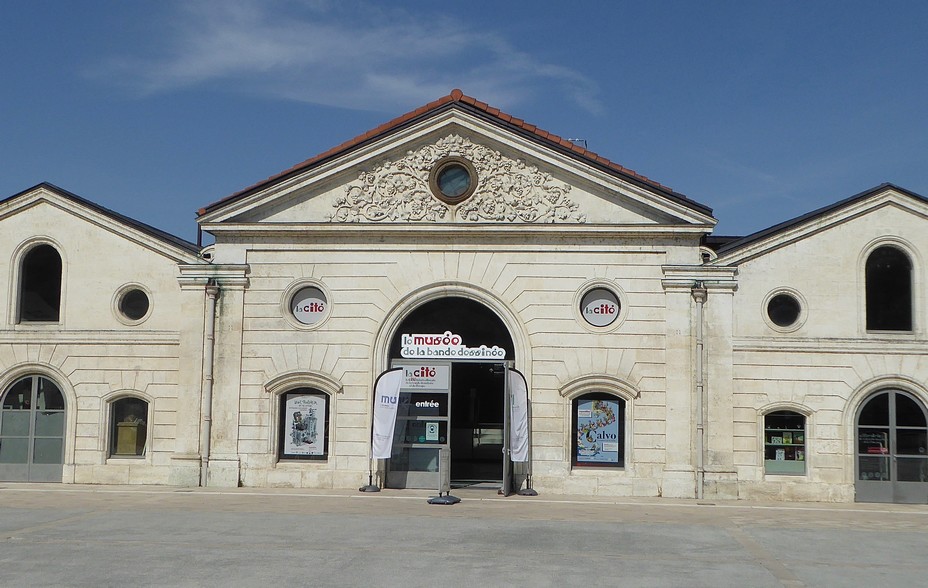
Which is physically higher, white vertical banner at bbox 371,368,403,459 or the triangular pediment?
the triangular pediment

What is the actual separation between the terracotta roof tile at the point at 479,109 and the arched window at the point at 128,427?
15.1 ft

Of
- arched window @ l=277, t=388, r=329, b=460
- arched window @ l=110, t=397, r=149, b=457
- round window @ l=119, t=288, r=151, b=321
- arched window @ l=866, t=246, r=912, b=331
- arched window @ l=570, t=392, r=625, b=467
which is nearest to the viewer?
arched window @ l=866, t=246, r=912, b=331

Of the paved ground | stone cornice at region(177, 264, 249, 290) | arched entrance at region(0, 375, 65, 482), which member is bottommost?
the paved ground

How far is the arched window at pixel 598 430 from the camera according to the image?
2088cm

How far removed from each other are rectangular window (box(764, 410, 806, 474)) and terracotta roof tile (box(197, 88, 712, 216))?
4620 millimetres

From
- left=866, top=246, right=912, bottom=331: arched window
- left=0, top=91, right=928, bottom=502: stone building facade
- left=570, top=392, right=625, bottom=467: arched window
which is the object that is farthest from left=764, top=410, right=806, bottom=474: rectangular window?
left=570, top=392, right=625, bottom=467: arched window

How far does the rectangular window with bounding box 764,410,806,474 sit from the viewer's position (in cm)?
2045

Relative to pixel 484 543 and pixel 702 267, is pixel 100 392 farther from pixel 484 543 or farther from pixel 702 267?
pixel 702 267

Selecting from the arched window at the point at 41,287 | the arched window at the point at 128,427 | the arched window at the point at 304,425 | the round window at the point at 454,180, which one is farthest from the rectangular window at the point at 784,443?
the arched window at the point at 41,287

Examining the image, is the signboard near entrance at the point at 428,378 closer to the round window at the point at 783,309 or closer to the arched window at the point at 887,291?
the round window at the point at 783,309

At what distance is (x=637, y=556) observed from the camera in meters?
13.5

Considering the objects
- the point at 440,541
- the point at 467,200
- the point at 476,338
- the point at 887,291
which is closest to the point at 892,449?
the point at 887,291

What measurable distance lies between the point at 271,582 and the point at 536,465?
1007 centimetres

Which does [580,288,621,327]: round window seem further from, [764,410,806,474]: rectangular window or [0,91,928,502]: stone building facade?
[764,410,806,474]: rectangular window
